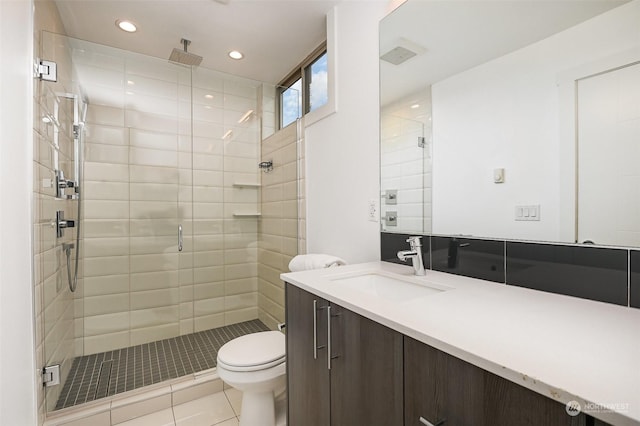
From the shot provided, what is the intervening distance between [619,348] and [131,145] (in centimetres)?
279

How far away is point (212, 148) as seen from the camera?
2590 mm

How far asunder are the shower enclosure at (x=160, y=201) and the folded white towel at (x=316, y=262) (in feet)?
1.87

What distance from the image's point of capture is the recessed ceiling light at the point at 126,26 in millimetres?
1911

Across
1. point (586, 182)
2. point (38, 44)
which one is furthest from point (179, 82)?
point (586, 182)

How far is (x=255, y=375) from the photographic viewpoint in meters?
1.43

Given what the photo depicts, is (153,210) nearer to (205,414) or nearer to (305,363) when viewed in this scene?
(205,414)

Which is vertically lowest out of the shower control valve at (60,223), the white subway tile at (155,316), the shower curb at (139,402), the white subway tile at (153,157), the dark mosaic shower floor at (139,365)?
the shower curb at (139,402)

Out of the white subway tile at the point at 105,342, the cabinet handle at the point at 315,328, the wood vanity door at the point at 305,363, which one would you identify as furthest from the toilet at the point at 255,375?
the white subway tile at the point at 105,342

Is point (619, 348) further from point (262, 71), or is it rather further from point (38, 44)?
point (262, 71)

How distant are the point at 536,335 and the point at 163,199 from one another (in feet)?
8.09

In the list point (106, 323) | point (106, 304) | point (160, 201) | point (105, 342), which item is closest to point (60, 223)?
point (160, 201)

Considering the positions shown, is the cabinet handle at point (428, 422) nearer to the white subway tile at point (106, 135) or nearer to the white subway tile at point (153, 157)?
the white subway tile at point (153, 157)

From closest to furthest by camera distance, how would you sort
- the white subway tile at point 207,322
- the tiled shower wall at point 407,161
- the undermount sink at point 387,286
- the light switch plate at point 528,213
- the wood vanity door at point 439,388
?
the wood vanity door at point 439,388
the light switch plate at point 528,213
the undermount sink at point 387,286
the tiled shower wall at point 407,161
the white subway tile at point 207,322

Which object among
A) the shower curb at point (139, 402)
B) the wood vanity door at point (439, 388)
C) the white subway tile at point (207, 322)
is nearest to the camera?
the wood vanity door at point (439, 388)
